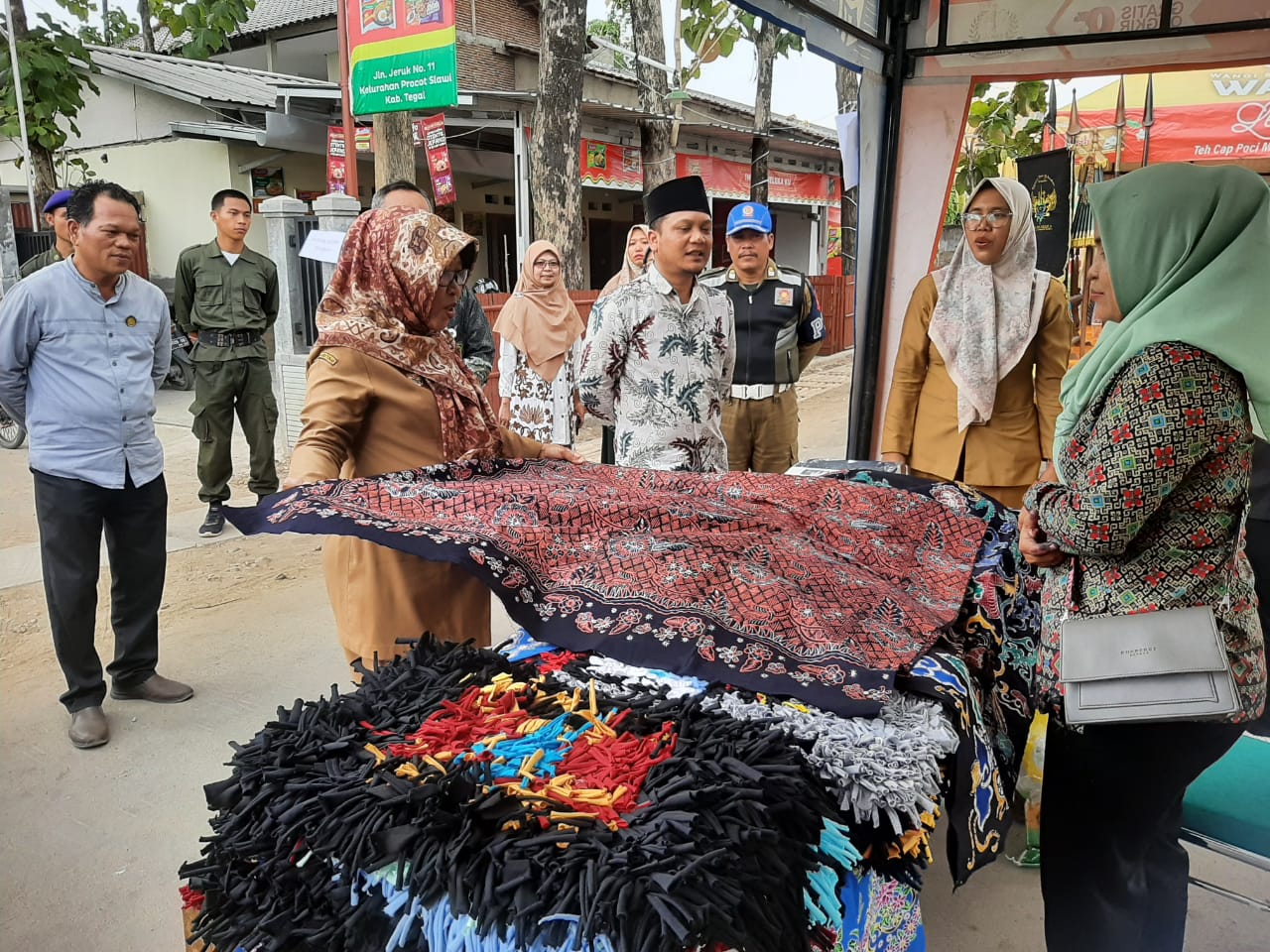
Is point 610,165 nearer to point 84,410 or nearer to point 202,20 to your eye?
point 202,20

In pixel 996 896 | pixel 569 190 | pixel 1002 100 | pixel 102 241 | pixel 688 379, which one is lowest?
pixel 996 896

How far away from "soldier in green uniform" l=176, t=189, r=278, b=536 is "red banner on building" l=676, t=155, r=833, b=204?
32.4 feet

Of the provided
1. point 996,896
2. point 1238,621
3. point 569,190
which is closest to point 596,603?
point 1238,621

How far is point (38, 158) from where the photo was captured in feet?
28.7

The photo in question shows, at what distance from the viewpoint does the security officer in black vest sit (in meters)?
4.38

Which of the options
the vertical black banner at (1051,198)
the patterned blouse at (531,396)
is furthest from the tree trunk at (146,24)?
the vertical black banner at (1051,198)

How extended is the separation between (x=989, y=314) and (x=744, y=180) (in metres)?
14.6

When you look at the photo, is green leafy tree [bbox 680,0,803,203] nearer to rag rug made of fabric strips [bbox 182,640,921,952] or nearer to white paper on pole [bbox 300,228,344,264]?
white paper on pole [bbox 300,228,344,264]

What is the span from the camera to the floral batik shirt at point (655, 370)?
132 inches

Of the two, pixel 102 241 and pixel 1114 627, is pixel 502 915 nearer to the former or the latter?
pixel 1114 627

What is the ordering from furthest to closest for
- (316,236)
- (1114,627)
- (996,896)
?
(316,236)
(996,896)
(1114,627)

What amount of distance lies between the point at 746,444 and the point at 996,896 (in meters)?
2.39

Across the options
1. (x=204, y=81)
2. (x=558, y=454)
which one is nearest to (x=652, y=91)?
(x=204, y=81)

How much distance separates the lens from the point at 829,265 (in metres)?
21.4
